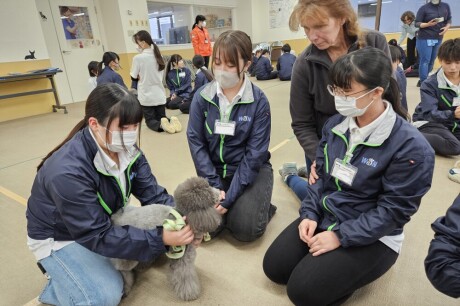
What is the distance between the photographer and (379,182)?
1.21m

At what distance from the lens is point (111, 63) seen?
4.12 metres

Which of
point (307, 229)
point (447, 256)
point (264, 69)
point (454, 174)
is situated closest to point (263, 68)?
Result: point (264, 69)

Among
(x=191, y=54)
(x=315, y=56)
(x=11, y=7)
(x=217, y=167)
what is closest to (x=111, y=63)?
(x=11, y=7)

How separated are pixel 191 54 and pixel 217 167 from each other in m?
7.23

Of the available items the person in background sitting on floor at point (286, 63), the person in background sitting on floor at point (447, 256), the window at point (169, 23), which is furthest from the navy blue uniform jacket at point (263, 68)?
the person in background sitting on floor at point (447, 256)

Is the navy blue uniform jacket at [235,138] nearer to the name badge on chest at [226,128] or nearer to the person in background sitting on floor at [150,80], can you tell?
the name badge on chest at [226,128]

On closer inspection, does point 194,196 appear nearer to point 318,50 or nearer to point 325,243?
point 325,243

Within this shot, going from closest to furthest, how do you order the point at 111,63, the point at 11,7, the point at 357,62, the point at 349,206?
the point at 357,62 → the point at 349,206 → the point at 111,63 → the point at 11,7

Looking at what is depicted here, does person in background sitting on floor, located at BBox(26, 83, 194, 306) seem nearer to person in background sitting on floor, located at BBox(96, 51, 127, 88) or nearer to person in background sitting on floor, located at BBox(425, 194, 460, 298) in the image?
person in background sitting on floor, located at BBox(425, 194, 460, 298)

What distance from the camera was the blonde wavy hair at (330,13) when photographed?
1.43 metres

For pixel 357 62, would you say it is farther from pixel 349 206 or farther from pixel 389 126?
pixel 349 206

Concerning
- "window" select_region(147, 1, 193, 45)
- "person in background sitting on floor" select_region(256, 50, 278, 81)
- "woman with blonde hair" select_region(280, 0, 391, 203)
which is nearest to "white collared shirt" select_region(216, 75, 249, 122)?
"woman with blonde hair" select_region(280, 0, 391, 203)

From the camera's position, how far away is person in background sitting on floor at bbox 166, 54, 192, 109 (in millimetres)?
5230

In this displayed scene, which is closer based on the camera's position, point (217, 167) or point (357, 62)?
point (357, 62)
